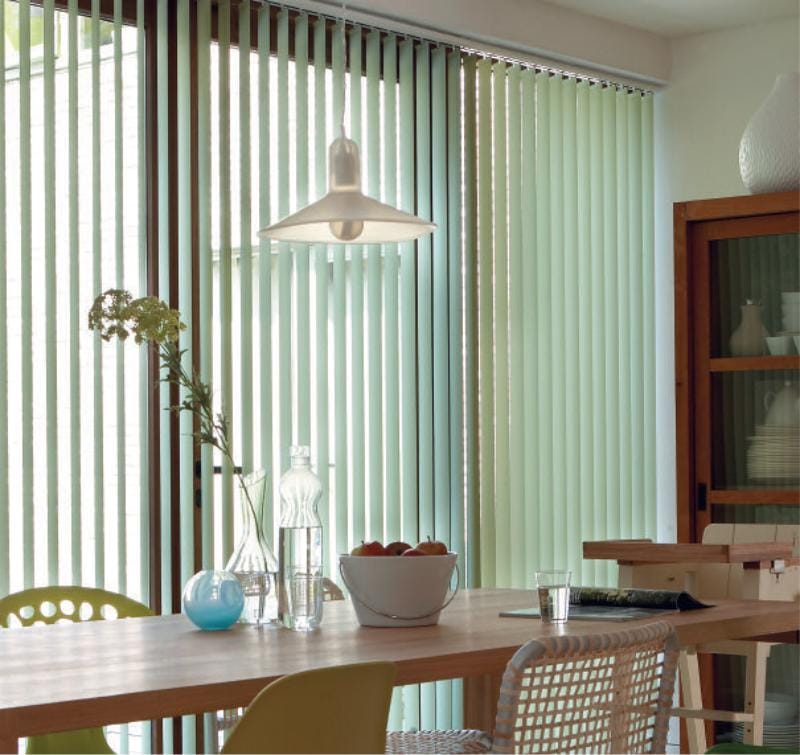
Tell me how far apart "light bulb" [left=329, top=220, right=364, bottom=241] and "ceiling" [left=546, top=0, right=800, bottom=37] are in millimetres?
2304

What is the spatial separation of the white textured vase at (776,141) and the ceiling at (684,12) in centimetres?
38

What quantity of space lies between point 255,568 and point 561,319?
2650 mm

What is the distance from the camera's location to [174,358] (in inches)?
100.0

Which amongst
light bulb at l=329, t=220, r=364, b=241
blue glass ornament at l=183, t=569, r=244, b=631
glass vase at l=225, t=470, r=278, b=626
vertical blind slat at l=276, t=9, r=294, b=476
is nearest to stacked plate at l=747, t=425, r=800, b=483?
vertical blind slat at l=276, t=9, r=294, b=476

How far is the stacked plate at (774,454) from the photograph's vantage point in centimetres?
480

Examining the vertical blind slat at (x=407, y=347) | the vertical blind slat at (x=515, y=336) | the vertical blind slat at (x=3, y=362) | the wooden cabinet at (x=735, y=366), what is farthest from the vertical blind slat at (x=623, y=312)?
the vertical blind slat at (x=3, y=362)

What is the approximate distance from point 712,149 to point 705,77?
0.28m

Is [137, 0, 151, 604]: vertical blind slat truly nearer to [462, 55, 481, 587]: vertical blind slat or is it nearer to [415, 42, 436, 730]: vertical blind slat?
[415, 42, 436, 730]: vertical blind slat

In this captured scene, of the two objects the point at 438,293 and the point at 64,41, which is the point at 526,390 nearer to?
the point at 438,293

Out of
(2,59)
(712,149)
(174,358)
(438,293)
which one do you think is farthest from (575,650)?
(712,149)

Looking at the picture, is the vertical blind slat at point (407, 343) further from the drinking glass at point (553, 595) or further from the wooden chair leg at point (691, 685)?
the drinking glass at point (553, 595)

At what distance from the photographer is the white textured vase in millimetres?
4738

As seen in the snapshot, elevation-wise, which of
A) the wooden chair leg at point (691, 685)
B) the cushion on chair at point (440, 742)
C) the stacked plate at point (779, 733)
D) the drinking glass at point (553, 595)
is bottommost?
the stacked plate at point (779, 733)

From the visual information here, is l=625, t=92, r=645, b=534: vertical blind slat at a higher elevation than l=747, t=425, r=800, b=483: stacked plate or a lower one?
higher
